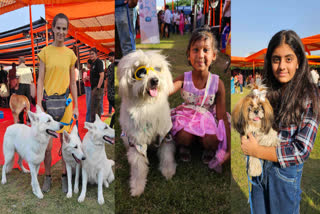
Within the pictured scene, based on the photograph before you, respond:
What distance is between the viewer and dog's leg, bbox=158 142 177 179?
6.25ft

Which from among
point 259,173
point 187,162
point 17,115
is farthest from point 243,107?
point 17,115

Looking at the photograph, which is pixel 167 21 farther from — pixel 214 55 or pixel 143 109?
pixel 143 109

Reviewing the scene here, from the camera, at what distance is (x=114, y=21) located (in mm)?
1938

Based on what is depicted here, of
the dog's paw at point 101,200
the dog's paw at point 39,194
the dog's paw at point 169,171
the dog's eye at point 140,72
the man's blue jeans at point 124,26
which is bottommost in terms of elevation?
the dog's paw at point 101,200

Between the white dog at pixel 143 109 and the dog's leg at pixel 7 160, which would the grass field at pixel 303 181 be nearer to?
the white dog at pixel 143 109

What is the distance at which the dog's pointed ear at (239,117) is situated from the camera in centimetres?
167

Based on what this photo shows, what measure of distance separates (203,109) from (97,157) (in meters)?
1.05

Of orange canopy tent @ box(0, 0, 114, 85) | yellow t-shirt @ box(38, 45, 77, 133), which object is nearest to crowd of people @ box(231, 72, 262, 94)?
orange canopy tent @ box(0, 0, 114, 85)

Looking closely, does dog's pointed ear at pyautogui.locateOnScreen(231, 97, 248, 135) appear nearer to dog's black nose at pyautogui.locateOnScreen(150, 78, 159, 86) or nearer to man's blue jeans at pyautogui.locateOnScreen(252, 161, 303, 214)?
man's blue jeans at pyautogui.locateOnScreen(252, 161, 303, 214)

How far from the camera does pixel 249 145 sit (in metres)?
1.74

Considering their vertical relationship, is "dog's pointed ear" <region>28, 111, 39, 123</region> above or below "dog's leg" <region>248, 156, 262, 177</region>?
above

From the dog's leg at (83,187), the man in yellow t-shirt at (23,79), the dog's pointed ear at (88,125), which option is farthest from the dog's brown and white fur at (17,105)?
the dog's leg at (83,187)

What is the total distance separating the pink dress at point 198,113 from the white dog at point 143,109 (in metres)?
0.13

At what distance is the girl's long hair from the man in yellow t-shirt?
6.39ft
